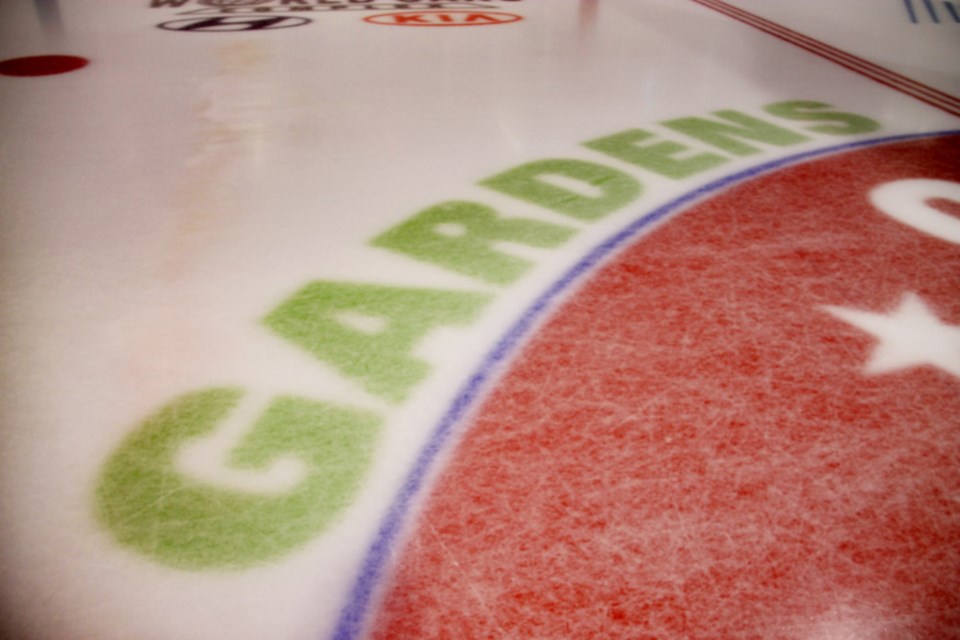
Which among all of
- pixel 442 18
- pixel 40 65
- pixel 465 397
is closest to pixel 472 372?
pixel 465 397

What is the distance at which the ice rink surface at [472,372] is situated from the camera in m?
0.95

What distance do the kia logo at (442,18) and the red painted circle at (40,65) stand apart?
1.95m

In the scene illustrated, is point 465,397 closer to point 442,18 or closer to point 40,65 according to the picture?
point 40,65

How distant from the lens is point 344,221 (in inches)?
76.0

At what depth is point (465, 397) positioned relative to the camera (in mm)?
1290

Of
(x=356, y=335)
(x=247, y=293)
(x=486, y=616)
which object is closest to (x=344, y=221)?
(x=247, y=293)

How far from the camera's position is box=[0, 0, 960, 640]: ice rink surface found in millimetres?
954

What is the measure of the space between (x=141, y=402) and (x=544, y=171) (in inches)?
62.0

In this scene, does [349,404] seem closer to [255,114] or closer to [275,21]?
[255,114]

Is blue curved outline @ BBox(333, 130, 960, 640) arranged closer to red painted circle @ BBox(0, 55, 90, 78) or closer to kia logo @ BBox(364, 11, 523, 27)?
kia logo @ BBox(364, 11, 523, 27)

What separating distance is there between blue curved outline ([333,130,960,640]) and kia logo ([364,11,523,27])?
9.67 feet

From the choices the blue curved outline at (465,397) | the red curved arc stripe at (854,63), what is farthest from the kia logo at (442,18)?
the blue curved outline at (465,397)

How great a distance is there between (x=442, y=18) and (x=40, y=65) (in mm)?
2620

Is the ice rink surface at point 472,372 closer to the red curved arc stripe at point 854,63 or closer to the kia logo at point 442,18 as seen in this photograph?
the red curved arc stripe at point 854,63
